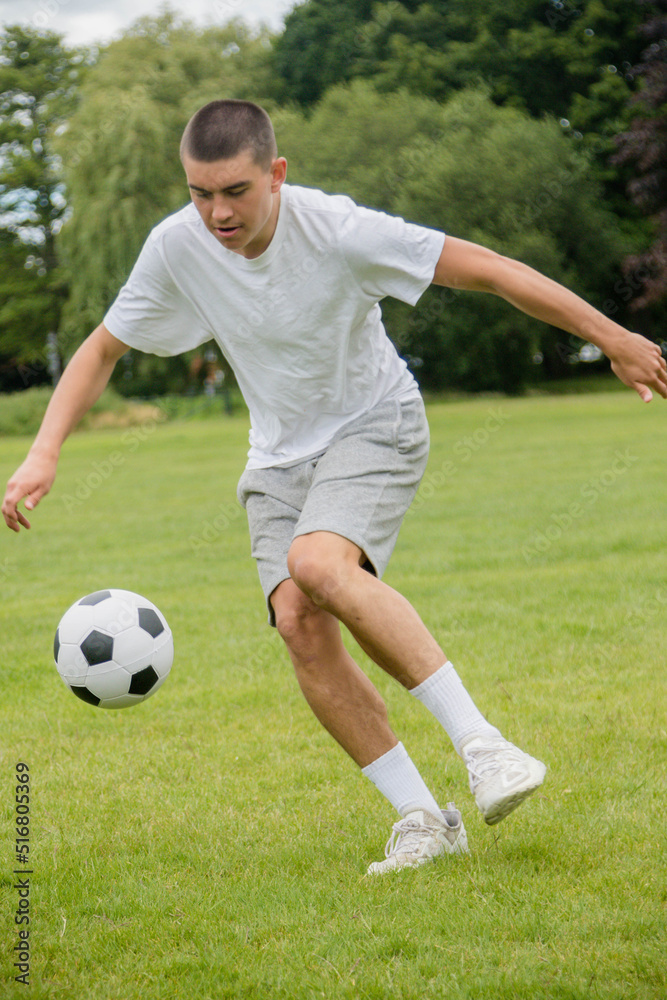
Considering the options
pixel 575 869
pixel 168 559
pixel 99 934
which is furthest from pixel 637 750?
pixel 168 559

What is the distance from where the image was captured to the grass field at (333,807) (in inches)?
101

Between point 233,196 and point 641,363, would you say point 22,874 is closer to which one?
point 233,196

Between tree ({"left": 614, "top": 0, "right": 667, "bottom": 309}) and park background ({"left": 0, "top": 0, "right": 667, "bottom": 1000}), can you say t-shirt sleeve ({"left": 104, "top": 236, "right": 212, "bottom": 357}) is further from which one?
tree ({"left": 614, "top": 0, "right": 667, "bottom": 309})

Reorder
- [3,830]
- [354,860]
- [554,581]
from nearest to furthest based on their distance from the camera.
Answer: [354,860], [3,830], [554,581]

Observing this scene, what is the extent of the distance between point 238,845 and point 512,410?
25561 millimetres

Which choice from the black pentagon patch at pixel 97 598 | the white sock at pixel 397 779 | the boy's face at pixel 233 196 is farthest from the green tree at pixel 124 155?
the white sock at pixel 397 779

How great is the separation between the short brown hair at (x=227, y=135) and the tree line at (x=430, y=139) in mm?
29315

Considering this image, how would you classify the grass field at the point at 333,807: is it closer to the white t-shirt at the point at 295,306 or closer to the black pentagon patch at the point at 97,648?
the black pentagon patch at the point at 97,648

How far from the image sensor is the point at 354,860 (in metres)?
3.26

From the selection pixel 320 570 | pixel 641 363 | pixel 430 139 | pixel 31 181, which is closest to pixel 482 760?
pixel 320 570

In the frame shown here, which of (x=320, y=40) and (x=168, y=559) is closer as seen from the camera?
(x=168, y=559)

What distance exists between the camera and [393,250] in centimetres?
Answer: 325

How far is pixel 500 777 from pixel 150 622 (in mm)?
1556

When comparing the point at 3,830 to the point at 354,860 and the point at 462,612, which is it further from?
the point at 462,612
